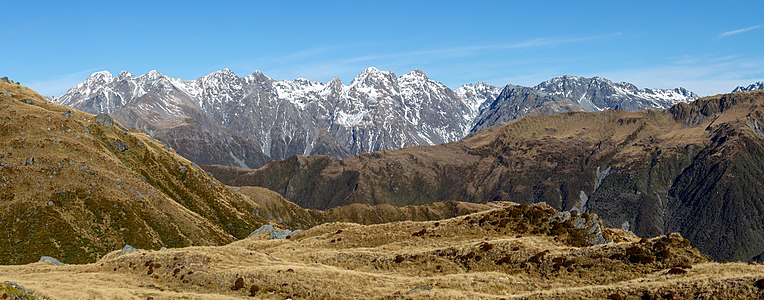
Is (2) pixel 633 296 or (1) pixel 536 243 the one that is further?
(1) pixel 536 243

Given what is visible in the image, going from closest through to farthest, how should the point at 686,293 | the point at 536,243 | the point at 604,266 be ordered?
the point at 686,293, the point at 604,266, the point at 536,243

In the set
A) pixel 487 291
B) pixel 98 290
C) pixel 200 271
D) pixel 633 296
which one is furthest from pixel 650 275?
pixel 98 290

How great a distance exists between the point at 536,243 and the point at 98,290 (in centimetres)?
4495

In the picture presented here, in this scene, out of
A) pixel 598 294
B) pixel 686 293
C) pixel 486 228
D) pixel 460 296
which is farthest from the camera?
pixel 486 228

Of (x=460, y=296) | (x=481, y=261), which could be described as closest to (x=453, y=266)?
(x=481, y=261)

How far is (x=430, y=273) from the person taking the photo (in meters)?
63.2

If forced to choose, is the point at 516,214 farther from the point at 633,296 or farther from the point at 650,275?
the point at 633,296

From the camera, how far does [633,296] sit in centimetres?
4369

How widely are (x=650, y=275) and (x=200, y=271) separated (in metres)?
43.7

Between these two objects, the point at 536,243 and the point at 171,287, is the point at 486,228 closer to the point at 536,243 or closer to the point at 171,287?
the point at 536,243

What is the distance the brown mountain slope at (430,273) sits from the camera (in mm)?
47334

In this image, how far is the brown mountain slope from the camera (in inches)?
1864

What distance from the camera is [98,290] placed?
52375mm

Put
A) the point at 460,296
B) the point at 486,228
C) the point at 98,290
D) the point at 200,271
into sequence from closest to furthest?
the point at 460,296 → the point at 98,290 → the point at 200,271 → the point at 486,228
